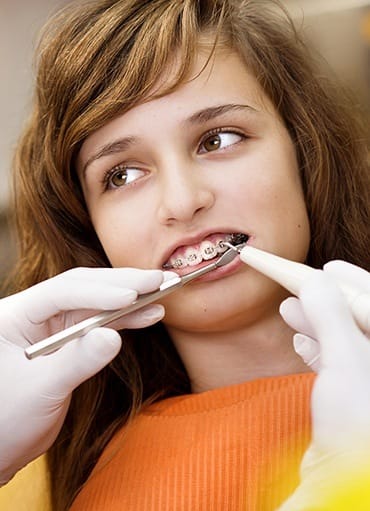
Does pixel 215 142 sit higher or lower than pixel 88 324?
higher

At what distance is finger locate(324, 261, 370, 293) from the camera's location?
2.89 ft

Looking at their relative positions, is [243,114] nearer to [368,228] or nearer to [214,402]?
[368,228]

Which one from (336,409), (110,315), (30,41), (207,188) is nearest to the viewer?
(336,409)

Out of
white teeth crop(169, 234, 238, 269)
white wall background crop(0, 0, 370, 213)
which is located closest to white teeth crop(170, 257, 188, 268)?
white teeth crop(169, 234, 238, 269)

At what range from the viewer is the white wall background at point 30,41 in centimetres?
266

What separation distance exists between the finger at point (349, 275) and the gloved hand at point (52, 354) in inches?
8.8

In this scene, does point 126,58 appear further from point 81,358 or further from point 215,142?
point 81,358

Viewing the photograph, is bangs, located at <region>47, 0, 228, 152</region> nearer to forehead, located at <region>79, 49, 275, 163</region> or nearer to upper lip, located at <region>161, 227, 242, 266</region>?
forehead, located at <region>79, 49, 275, 163</region>

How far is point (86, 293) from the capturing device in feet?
3.38

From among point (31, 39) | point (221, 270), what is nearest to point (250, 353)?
point (221, 270)

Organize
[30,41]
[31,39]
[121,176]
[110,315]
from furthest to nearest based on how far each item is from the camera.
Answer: [30,41], [31,39], [121,176], [110,315]

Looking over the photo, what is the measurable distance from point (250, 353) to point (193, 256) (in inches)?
6.8

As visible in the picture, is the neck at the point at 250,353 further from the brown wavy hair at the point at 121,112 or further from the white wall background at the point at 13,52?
the white wall background at the point at 13,52

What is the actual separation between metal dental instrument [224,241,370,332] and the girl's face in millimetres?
56
